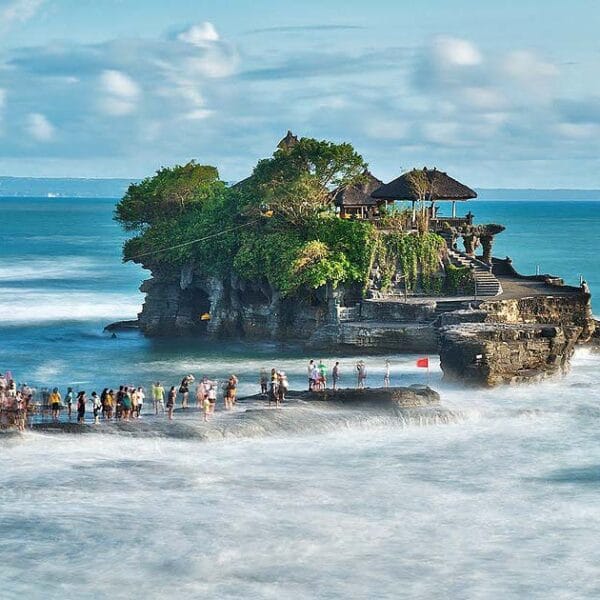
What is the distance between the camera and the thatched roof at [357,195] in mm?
63938

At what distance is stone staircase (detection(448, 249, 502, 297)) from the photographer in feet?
190

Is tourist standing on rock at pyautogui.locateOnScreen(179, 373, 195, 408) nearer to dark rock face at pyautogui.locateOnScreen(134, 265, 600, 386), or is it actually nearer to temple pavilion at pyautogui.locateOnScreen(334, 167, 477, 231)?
dark rock face at pyautogui.locateOnScreen(134, 265, 600, 386)

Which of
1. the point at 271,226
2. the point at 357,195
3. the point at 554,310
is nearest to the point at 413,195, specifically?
the point at 357,195

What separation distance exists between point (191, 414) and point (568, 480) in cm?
1269

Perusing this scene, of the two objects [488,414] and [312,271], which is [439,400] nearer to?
[488,414]

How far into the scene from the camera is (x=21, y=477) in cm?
3353

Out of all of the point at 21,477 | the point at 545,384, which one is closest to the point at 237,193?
the point at 545,384

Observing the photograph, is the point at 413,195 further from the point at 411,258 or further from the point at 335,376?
the point at 335,376

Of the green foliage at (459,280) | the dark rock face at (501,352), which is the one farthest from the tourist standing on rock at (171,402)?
the green foliage at (459,280)

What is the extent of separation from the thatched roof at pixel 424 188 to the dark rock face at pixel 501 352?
12.7m

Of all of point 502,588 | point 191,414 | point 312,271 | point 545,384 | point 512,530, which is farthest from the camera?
point 312,271

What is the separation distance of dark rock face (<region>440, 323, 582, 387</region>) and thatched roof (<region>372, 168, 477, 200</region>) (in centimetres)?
1267

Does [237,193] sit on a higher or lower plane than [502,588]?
higher

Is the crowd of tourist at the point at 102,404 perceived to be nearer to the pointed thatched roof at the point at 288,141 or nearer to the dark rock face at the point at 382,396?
the dark rock face at the point at 382,396
